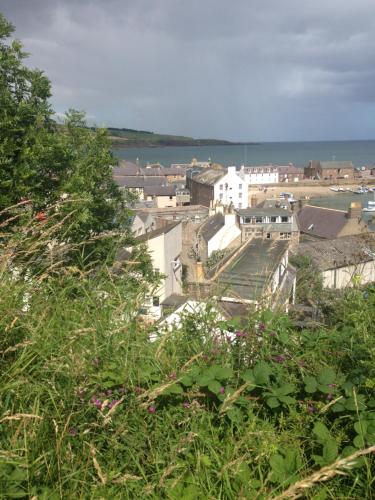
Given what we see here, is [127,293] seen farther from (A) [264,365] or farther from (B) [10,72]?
(B) [10,72]

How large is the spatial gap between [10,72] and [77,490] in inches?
538

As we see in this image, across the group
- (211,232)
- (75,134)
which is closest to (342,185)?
(211,232)

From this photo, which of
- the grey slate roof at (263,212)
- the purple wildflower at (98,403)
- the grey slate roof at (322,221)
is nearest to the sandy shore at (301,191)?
the grey slate roof at (322,221)

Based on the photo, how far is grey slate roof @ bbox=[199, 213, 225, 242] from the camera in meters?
41.9

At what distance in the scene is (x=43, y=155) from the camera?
1204 centimetres

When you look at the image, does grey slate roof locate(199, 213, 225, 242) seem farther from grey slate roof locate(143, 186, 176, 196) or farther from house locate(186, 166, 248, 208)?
house locate(186, 166, 248, 208)

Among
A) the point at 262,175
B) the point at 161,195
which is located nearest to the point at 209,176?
the point at 161,195

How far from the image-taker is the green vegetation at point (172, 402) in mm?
2309

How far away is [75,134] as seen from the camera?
52.6ft

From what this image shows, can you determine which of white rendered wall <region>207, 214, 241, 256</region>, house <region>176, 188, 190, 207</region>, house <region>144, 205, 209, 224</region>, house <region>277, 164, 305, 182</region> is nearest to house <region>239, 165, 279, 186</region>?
house <region>277, 164, 305, 182</region>

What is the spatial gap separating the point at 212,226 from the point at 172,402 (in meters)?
42.6

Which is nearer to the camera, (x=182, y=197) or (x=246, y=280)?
(x=246, y=280)

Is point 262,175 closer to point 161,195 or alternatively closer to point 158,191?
point 158,191

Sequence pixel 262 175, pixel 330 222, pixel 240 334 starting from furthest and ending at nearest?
pixel 262 175 < pixel 330 222 < pixel 240 334
